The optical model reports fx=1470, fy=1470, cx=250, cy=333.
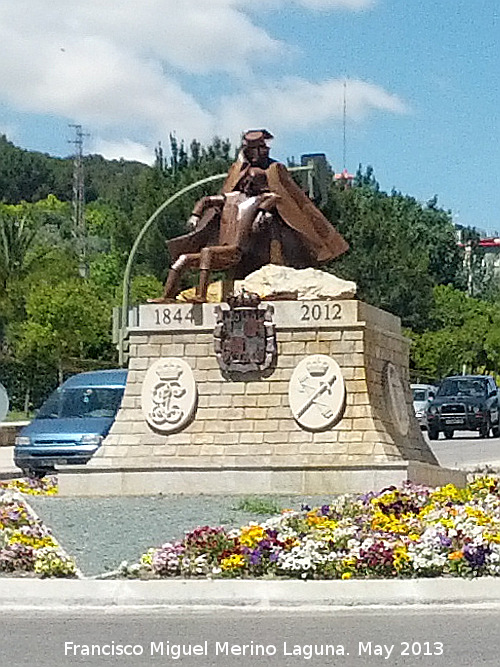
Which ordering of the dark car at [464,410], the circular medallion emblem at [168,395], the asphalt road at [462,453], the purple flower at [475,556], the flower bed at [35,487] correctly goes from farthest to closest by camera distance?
the dark car at [464,410], the asphalt road at [462,453], the circular medallion emblem at [168,395], the flower bed at [35,487], the purple flower at [475,556]

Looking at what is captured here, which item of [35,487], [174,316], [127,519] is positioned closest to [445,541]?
[127,519]

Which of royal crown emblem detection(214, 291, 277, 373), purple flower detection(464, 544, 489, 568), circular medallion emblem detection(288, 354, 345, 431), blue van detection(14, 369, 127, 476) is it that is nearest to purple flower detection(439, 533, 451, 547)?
purple flower detection(464, 544, 489, 568)

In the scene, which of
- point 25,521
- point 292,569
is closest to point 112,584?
point 292,569

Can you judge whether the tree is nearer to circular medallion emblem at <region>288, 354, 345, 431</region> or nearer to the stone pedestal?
the stone pedestal

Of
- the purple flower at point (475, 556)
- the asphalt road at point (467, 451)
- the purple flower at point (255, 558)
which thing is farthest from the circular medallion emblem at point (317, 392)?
the asphalt road at point (467, 451)

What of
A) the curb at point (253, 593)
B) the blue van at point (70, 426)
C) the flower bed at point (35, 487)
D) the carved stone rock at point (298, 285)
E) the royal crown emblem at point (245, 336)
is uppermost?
the carved stone rock at point (298, 285)

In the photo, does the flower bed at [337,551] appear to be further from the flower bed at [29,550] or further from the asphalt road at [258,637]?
the asphalt road at [258,637]

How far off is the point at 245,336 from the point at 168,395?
1.20m

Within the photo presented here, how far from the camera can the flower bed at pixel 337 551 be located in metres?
11.0

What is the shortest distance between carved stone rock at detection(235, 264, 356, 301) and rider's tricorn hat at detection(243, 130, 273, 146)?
1.79 m

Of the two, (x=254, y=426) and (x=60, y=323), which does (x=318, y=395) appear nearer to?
(x=254, y=426)

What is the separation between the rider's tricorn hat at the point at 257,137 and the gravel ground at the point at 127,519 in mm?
4975

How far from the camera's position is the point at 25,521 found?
13.5 metres

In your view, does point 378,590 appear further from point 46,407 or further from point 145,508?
point 46,407
